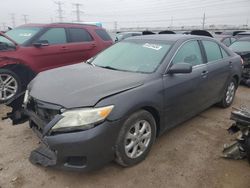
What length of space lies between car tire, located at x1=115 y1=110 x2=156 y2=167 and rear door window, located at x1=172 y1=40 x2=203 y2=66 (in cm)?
103

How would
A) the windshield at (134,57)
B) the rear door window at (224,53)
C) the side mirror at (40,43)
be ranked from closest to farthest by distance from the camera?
the windshield at (134,57) → the rear door window at (224,53) → the side mirror at (40,43)

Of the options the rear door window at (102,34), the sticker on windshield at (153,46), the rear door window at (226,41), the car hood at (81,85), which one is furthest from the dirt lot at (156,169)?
the rear door window at (226,41)

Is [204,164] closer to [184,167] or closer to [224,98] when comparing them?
[184,167]

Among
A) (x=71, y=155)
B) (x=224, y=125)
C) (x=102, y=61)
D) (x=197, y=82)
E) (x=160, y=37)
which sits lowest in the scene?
(x=224, y=125)

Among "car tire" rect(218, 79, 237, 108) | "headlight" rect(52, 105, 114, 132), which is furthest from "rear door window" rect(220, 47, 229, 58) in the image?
"headlight" rect(52, 105, 114, 132)

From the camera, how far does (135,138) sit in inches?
122

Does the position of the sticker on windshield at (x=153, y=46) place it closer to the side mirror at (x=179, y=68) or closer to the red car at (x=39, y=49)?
the side mirror at (x=179, y=68)

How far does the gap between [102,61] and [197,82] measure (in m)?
1.55

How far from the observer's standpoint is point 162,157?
11.2 ft

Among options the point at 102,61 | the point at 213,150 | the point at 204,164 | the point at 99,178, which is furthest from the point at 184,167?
the point at 102,61

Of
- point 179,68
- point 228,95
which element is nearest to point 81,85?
point 179,68

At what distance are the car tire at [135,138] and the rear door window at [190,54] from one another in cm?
103

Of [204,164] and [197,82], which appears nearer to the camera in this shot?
[204,164]

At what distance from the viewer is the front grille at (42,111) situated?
2.80 m
